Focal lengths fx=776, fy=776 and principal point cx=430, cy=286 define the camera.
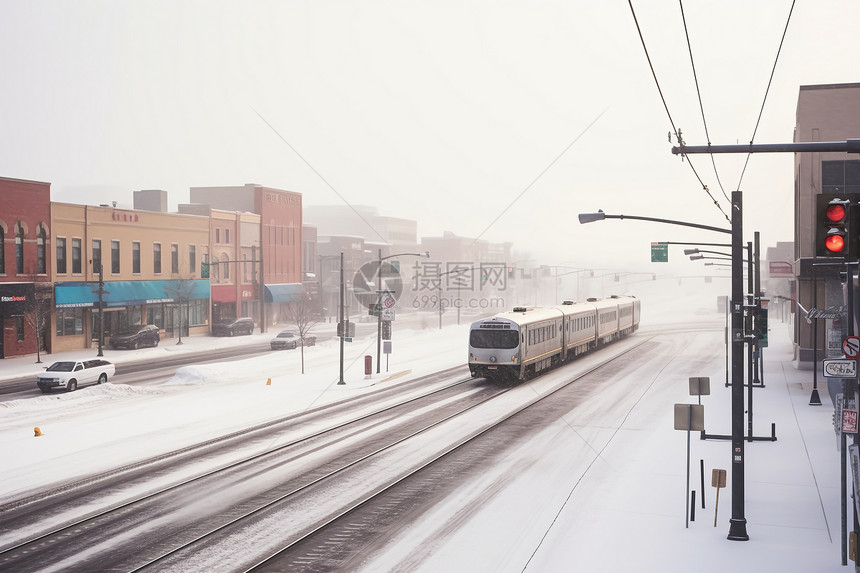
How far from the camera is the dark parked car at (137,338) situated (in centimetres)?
Answer: 6122

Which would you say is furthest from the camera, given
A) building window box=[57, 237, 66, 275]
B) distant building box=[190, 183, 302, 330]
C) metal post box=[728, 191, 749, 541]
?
distant building box=[190, 183, 302, 330]

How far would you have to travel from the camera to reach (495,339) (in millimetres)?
37438

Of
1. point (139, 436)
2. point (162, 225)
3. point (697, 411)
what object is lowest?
point (139, 436)

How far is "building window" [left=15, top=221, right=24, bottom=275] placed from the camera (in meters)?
54.8

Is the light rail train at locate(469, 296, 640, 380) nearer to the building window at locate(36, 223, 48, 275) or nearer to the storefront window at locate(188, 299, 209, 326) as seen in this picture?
the building window at locate(36, 223, 48, 275)

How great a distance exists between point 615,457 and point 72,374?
94.1 feet

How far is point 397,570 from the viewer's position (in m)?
13.4

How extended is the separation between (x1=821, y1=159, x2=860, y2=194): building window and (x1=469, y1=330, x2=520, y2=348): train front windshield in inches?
820

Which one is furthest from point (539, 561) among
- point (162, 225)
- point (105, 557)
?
point (162, 225)

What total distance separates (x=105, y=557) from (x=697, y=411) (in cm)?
1203

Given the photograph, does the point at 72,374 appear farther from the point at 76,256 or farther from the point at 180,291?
the point at 180,291

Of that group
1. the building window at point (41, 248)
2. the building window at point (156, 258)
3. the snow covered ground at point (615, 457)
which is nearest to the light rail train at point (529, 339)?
the snow covered ground at point (615, 457)

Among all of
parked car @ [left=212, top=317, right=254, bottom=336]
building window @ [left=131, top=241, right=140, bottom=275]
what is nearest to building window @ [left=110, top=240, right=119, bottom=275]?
building window @ [left=131, top=241, right=140, bottom=275]

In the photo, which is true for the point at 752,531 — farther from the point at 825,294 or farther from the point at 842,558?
the point at 825,294
